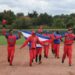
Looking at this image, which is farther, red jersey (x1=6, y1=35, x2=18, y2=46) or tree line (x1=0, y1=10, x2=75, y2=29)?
tree line (x1=0, y1=10, x2=75, y2=29)

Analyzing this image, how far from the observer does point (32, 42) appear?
20734mm

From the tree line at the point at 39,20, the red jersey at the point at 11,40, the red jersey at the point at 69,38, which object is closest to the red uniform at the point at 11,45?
the red jersey at the point at 11,40

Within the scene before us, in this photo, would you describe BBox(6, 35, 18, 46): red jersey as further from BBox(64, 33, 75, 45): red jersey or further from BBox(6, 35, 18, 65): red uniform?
BBox(64, 33, 75, 45): red jersey

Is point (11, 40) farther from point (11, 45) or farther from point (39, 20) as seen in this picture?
point (39, 20)

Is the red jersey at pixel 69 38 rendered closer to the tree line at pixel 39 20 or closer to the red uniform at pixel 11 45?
the red uniform at pixel 11 45

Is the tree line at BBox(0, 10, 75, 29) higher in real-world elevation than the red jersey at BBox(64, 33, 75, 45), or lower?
lower

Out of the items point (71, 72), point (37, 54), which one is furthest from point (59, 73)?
point (37, 54)

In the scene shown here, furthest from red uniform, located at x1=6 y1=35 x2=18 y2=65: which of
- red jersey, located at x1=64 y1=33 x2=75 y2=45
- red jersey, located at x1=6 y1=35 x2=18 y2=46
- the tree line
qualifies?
the tree line

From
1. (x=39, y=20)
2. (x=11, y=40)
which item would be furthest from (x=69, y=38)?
(x=39, y=20)

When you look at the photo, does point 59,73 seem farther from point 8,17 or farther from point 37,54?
point 8,17

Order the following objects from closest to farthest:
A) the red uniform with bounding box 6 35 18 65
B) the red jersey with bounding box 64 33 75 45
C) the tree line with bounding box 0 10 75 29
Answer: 1. the red jersey with bounding box 64 33 75 45
2. the red uniform with bounding box 6 35 18 65
3. the tree line with bounding box 0 10 75 29

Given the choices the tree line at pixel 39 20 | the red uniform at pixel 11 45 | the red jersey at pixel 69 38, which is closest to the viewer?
the red jersey at pixel 69 38

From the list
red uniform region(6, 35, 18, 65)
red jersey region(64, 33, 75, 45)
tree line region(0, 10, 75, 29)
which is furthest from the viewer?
tree line region(0, 10, 75, 29)

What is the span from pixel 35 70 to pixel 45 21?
83.5m
